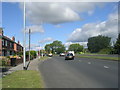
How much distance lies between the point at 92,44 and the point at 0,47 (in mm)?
123678

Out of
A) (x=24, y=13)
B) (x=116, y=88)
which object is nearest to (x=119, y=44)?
(x=24, y=13)

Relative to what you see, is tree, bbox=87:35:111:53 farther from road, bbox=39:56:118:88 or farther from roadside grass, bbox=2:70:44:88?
roadside grass, bbox=2:70:44:88

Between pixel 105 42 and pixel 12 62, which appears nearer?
pixel 12 62

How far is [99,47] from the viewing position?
166 meters

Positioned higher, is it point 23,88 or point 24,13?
point 24,13

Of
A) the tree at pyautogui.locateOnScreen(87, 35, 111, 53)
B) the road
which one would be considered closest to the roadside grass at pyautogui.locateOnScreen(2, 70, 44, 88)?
the road

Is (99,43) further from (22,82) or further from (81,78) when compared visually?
(22,82)

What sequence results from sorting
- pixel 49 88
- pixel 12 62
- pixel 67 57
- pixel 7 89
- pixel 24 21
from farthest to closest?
pixel 67 57, pixel 12 62, pixel 24 21, pixel 49 88, pixel 7 89

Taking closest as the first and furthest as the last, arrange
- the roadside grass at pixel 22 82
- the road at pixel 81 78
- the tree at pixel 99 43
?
the roadside grass at pixel 22 82
the road at pixel 81 78
the tree at pixel 99 43

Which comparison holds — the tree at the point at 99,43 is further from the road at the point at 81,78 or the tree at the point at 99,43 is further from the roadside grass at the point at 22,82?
the roadside grass at the point at 22,82

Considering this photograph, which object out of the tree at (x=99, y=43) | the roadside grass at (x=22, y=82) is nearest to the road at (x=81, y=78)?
the roadside grass at (x=22, y=82)

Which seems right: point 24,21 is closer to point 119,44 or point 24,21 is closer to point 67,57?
point 67,57

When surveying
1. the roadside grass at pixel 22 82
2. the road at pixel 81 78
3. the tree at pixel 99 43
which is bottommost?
the road at pixel 81 78

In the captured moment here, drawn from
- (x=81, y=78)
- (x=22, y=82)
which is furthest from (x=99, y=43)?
(x=22, y=82)
